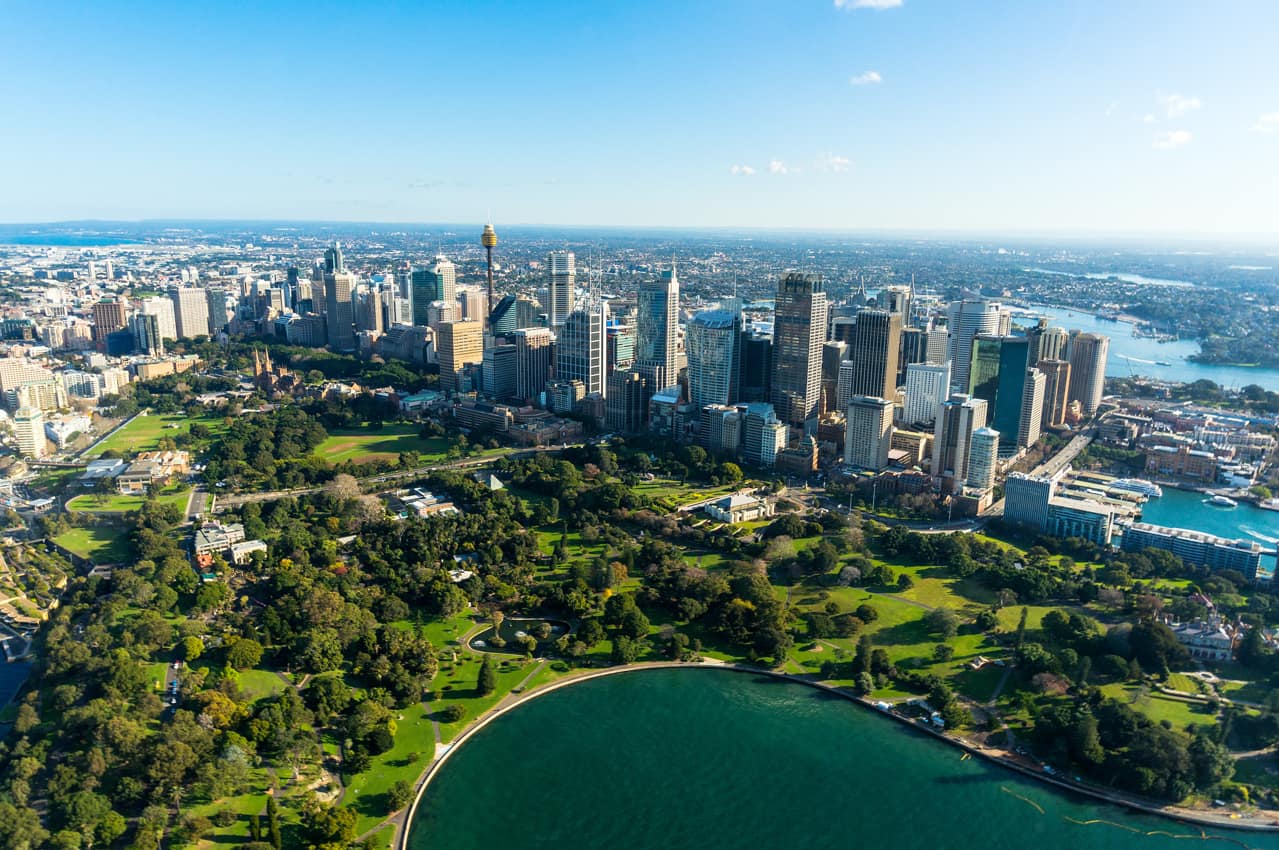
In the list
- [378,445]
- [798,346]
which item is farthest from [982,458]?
[378,445]

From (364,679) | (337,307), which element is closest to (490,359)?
(337,307)

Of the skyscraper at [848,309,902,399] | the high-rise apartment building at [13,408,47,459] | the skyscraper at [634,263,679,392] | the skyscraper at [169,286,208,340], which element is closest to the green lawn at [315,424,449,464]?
the skyscraper at [634,263,679,392]

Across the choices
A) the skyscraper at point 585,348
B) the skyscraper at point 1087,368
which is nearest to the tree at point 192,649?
the skyscraper at point 585,348

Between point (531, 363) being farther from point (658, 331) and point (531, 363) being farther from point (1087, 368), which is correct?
point (1087, 368)

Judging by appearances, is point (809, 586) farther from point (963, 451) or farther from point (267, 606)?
point (267, 606)

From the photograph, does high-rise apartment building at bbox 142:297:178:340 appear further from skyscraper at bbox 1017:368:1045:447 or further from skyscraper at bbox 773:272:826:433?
skyscraper at bbox 1017:368:1045:447
